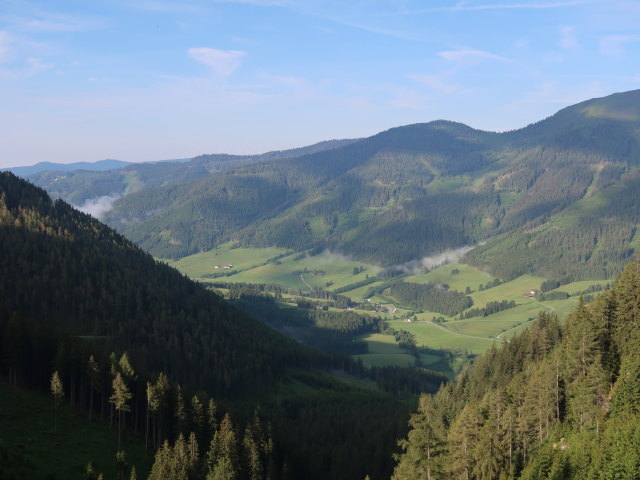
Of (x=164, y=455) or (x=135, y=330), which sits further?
(x=135, y=330)

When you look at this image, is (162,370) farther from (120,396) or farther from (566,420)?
(566,420)

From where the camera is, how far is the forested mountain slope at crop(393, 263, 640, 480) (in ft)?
210

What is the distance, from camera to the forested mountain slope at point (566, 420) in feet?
210

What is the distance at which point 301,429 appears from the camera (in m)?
136

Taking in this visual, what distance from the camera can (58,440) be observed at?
83.6 m

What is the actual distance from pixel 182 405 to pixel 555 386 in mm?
58031

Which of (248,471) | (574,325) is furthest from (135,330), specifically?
(574,325)

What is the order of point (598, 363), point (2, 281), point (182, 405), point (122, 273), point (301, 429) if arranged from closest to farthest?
point (598, 363) < point (182, 405) < point (301, 429) < point (2, 281) < point (122, 273)

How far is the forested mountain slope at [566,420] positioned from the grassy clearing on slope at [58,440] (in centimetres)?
4173

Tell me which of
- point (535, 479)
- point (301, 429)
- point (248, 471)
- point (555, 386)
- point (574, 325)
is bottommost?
point (301, 429)

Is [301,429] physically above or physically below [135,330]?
below

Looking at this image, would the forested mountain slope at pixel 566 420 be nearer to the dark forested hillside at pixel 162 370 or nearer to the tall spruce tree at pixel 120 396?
the dark forested hillside at pixel 162 370

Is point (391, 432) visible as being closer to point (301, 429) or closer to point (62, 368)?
point (301, 429)

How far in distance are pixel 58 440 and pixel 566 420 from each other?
71455 millimetres
